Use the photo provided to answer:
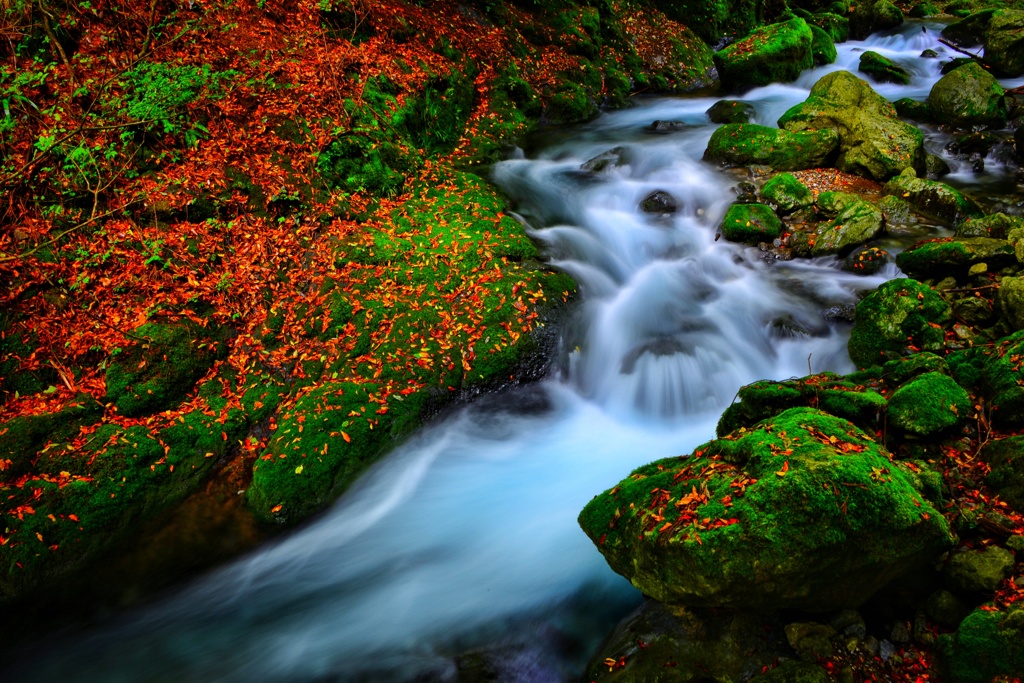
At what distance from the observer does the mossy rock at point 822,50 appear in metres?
15.4

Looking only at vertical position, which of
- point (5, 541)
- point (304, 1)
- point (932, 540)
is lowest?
point (932, 540)

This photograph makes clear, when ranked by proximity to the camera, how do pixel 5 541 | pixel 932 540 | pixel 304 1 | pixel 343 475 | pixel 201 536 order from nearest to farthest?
1. pixel 932 540
2. pixel 5 541
3. pixel 201 536
4. pixel 343 475
5. pixel 304 1

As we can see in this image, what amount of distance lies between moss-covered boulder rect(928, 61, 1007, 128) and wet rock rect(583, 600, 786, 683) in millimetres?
12262

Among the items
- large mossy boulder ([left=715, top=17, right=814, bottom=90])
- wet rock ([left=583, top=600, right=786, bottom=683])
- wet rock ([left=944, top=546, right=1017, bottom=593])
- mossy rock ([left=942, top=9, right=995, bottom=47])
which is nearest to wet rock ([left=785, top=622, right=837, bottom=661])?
wet rock ([left=583, top=600, right=786, bottom=683])

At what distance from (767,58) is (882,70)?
3114 millimetres

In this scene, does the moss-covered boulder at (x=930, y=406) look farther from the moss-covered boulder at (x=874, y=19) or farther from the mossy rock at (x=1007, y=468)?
the moss-covered boulder at (x=874, y=19)

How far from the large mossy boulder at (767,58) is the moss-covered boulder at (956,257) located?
9318 millimetres

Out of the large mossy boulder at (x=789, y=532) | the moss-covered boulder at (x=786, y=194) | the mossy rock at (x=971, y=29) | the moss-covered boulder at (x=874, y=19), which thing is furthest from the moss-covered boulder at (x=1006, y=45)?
the large mossy boulder at (x=789, y=532)

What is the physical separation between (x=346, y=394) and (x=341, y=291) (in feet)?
4.71

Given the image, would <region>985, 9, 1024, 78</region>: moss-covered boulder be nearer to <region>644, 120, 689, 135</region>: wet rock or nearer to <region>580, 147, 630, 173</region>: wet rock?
<region>644, 120, 689, 135</region>: wet rock

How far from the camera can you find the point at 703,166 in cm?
1077

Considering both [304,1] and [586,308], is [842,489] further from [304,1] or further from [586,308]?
[304,1]

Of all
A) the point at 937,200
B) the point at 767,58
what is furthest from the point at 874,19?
the point at 937,200

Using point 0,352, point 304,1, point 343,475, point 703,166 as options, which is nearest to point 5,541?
point 0,352
